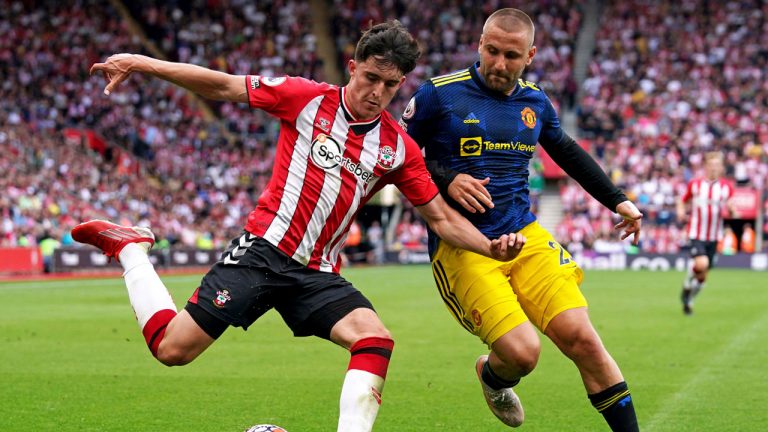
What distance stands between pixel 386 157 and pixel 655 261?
27.9m

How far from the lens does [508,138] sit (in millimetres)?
6172

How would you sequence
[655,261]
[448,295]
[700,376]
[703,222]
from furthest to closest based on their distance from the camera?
[655,261]
[703,222]
[700,376]
[448,295]

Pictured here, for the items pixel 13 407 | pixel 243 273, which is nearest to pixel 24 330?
pixel 13 407

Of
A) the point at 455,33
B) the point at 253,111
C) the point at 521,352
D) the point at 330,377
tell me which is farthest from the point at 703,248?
the point at 455,33

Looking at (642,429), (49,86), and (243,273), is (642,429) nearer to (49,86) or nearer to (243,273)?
(243,273)

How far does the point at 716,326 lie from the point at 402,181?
32.2 ft

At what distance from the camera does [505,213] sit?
6234 millimetres

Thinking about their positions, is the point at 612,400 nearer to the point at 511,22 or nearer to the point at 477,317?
the point at 477,317

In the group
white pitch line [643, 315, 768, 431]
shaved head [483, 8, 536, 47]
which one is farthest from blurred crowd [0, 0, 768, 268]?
shaved head [483, 8, 536, 47]

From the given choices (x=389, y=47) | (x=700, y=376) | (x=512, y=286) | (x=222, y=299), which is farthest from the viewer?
(x=700, y=376)

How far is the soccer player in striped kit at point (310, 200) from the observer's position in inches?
212

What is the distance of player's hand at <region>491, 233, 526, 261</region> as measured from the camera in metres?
5.46

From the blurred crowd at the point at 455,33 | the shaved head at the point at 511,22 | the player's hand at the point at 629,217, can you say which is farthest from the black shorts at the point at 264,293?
the blurred crowd at the point at 455,33

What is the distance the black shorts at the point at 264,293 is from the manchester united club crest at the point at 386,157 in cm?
68
